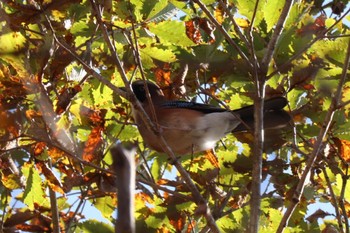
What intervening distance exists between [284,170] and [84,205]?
1493 mm

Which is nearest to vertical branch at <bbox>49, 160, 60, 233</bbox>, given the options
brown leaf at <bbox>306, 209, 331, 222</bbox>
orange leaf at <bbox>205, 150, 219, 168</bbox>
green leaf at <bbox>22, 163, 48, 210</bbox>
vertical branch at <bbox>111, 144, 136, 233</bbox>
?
green leaf at <bbox>22, 163, 48, 210</bbox>

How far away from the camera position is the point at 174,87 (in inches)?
136

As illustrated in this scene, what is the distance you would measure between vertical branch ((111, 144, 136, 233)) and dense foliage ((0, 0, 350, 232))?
76.6 inches

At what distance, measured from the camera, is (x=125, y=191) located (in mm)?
761

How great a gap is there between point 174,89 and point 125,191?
109 inches

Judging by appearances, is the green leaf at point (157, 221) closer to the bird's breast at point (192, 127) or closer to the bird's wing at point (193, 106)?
the bird's breast at point (192, 127)

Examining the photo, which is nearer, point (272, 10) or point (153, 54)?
point (272, 10)

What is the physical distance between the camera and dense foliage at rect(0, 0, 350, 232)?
3.05 metres

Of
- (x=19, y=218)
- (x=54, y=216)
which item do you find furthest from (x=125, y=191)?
(x=19, y=218)

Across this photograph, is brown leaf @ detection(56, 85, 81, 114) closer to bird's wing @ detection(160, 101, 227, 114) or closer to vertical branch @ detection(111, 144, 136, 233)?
bird's wing @ detection(160, 101, 227, 114)

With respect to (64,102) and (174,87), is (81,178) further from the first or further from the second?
(174,87)

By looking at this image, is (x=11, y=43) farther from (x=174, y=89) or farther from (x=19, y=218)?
(x=19, y=218)

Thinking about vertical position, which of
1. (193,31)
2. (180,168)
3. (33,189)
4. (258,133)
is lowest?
(180,168)

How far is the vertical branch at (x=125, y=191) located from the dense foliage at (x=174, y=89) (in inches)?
76.6
